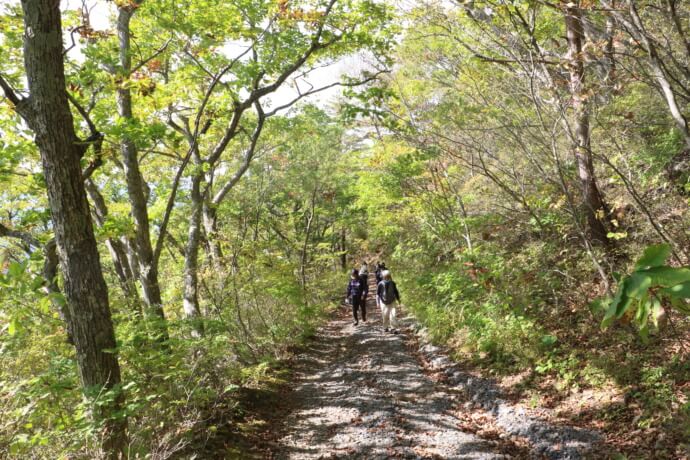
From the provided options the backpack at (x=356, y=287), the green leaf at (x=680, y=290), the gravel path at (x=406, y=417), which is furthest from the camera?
the backpack at (x=356, y=287)

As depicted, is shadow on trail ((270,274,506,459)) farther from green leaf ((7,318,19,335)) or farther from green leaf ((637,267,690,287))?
green leaf ((637,267,690,287))

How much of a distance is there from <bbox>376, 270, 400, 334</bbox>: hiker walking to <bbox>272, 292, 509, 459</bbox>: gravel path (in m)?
1.25

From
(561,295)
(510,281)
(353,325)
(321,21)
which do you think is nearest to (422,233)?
(353,325)

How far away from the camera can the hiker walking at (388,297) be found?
10.0 meters

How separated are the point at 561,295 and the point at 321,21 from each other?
21.5 ft

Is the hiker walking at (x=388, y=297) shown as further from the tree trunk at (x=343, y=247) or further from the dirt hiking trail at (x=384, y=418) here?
the tree trunk at (x=343, y=247)

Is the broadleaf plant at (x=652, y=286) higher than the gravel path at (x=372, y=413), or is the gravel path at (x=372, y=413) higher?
the broadleaf plant at (x=652, y=286)

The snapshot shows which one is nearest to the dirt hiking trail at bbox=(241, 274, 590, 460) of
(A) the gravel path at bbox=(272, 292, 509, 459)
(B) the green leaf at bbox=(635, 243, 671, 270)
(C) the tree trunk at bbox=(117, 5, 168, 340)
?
(A) the gravel path at bbox=(272, 292, 509, 459)

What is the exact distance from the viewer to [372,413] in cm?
591

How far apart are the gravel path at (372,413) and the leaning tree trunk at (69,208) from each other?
267cm

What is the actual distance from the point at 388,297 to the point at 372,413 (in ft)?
14.4

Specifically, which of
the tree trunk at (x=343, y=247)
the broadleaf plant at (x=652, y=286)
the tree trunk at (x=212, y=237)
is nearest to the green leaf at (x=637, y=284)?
the broadleaf plant at (x=652, y=286)

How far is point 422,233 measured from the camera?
40.6ft

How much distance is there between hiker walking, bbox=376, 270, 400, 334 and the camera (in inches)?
395
